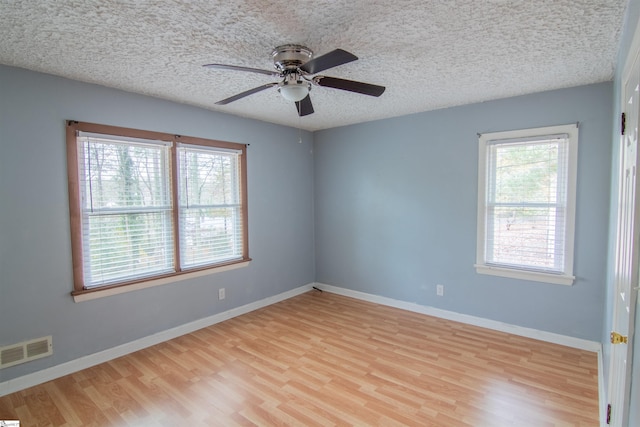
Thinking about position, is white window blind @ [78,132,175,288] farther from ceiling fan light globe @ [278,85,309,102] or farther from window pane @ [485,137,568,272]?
window pane @ [485,137,568,272]

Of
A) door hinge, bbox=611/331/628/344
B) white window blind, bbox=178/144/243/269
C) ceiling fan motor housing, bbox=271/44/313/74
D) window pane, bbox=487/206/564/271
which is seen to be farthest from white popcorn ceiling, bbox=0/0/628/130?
door hinge, bbox=611/331/628/344

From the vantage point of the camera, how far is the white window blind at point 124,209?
271 centimetres

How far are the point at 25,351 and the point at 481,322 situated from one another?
4.17 meters

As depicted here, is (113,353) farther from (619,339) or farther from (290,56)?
(619,339)

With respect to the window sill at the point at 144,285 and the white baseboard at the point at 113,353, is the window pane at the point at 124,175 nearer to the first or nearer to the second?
the window sill at the point at 144,285

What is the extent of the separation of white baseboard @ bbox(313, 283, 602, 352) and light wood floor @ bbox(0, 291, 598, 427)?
92mm

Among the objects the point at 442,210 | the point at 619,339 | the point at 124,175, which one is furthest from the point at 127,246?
the point at 619,339

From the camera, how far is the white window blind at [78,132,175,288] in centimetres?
271

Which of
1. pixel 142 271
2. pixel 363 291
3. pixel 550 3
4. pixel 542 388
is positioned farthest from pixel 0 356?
pixel 550 3

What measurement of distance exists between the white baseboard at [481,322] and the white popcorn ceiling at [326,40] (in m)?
2.36

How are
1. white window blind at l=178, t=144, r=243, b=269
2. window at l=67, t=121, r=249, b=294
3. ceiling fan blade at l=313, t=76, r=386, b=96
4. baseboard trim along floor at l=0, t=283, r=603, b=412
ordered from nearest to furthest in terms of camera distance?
ceiling fan blade at l=313, t=76, r=386, b=96, baseboard trim along floor at l=0, t=283, r=603, b=412, window at l=67, t=121, r=249, b=294, white window blind at l=178, t=144, r=243, b=269

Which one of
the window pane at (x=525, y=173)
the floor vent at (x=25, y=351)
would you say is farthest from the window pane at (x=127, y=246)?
the window pane at (x=525, y=173)

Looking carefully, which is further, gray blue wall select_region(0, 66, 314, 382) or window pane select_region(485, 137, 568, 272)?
window pane select_region(485, 137, 568, 272)

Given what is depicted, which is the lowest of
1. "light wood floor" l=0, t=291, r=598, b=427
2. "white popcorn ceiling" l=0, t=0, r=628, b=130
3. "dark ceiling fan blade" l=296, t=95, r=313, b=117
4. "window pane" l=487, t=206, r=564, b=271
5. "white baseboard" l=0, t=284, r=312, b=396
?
"light wood floor" l=0, t=291, r=598, b=427
